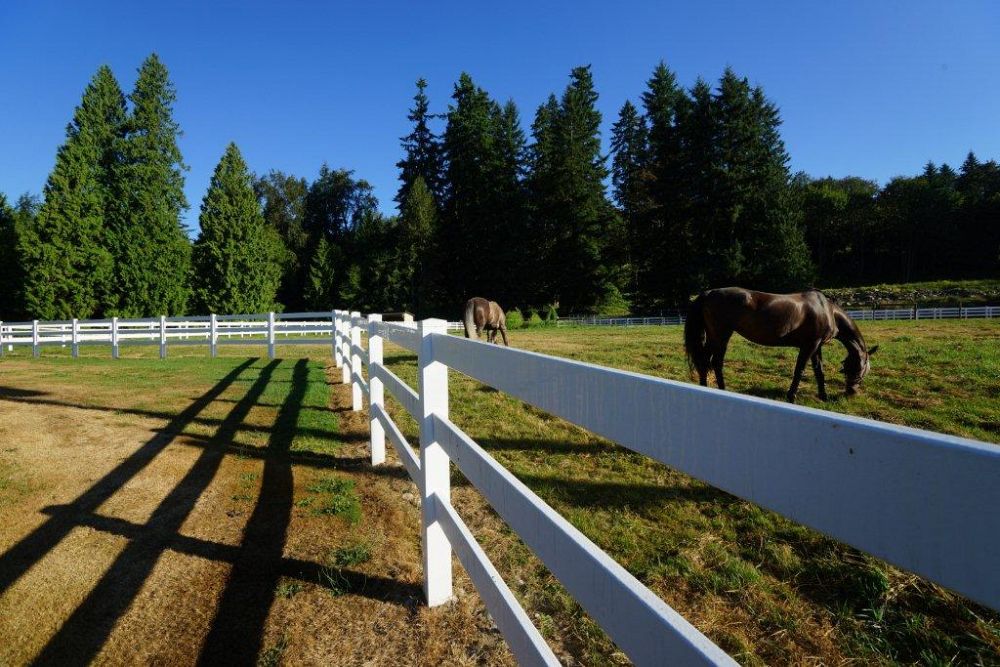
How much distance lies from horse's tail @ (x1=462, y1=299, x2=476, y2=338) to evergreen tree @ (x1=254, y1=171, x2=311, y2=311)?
137 feet

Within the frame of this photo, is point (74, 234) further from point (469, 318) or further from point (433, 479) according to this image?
point (433, 479)

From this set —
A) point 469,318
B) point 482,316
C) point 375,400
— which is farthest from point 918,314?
point 375,400

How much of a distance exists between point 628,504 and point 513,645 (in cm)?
234

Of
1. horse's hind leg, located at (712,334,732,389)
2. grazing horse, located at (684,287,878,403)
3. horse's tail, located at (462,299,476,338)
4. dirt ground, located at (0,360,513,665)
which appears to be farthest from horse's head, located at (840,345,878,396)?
horse's tail, located at (462,299,476,338)

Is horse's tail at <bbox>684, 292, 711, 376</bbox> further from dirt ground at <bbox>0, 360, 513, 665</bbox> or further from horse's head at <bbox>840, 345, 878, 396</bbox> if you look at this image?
dirt ground at <bbox>0, 360, 513, 665</bbox>

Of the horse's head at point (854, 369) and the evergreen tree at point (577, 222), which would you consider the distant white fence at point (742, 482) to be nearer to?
the horse's head at point (854, 369)

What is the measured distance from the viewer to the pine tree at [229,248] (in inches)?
1314

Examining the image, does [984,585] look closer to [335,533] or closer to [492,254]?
[335,533]

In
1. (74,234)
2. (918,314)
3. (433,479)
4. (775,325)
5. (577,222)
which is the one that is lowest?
(433,479)

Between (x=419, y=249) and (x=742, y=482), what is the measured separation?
4362 cm

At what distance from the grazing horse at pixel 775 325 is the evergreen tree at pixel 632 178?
34287 millimetres

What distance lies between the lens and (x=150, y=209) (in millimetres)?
30094

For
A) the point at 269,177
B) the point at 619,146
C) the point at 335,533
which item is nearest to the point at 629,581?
the point at 335,533

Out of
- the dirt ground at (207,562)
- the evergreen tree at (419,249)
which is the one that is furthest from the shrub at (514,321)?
the dirt ground at (207,562)
